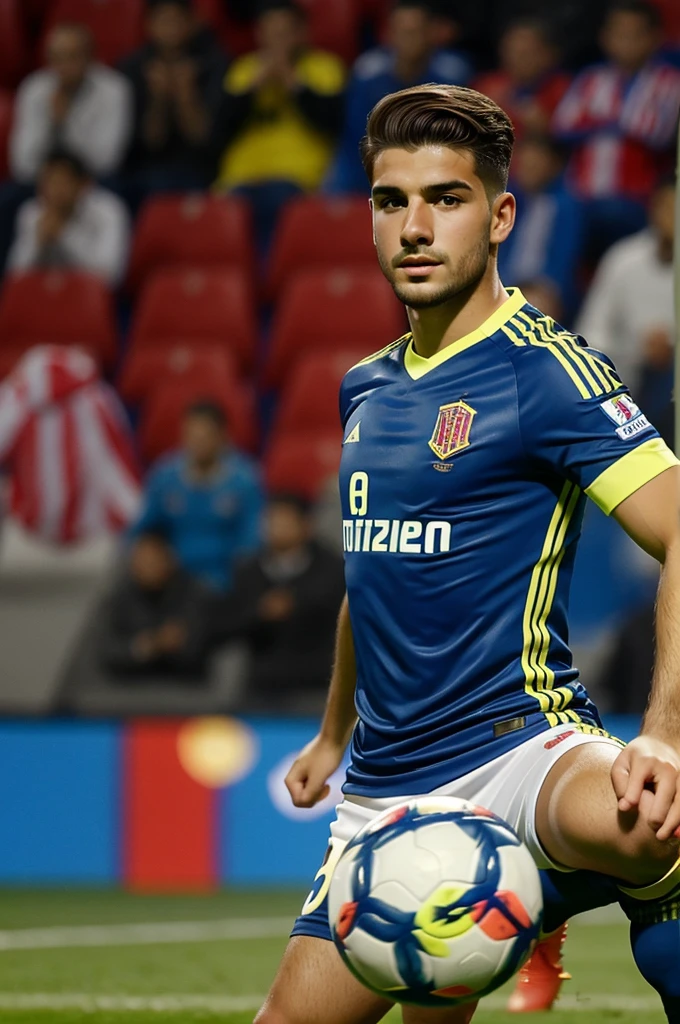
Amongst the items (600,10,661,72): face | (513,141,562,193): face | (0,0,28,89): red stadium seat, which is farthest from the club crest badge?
(0,0,28,89): red stadium seat

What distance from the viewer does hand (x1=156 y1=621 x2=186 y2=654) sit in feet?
28.4

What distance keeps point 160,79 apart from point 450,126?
9.02 m

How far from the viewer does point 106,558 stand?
9.51m

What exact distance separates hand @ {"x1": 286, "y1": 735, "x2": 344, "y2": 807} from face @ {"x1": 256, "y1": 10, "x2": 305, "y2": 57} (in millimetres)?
→ 8397

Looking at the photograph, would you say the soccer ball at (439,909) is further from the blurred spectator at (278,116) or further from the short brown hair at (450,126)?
the blurred spectator at (278,116)

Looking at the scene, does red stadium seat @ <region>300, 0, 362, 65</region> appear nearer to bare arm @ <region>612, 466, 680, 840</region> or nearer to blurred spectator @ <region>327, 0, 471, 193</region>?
blurred spectator @ <region>327, 0, 471, 193</region>

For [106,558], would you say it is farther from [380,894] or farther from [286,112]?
[380,894]

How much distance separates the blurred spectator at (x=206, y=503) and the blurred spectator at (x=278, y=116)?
277cm

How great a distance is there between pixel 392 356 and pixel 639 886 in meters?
1.11

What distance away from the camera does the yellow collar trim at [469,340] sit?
3.21 m

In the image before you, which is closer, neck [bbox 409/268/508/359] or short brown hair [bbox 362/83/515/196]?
short brown hair [bbox 362/83/515/196]

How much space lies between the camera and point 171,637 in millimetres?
8688

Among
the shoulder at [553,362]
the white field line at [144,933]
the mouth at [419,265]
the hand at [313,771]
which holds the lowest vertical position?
the white field line at [144,933]

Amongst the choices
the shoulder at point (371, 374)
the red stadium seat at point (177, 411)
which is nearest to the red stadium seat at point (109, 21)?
the red stadium seat at point (177, 411)
